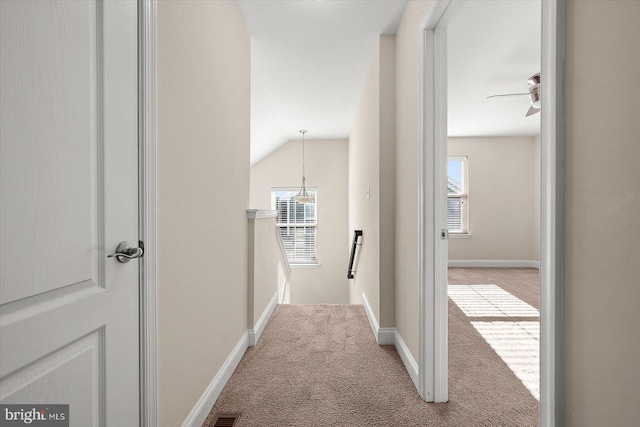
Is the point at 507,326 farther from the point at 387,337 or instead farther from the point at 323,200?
the point at 323,200

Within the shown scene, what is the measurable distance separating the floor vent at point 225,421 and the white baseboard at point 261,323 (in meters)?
0.88

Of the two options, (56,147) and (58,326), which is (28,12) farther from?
(58,326)

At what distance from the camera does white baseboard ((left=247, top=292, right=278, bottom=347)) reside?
2.54 m

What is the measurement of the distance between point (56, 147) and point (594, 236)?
4.00ft

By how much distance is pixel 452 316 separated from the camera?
3332mm

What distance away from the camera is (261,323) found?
9.32ft

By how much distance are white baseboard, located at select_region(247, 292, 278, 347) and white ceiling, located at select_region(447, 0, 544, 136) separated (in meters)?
2.49

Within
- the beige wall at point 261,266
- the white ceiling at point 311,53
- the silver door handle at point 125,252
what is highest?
the white ceiling at point 311,53

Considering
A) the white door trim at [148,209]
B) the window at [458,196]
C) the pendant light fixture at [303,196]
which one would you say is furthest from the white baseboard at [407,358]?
the window at [458,196]

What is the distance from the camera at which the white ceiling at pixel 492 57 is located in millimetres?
2429

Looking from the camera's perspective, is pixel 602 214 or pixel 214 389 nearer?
pixel 602 214

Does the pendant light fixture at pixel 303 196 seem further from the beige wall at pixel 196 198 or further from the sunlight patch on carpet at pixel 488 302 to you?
the beige wall at pixel 196 198

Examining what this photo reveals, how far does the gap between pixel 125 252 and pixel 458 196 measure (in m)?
6.63


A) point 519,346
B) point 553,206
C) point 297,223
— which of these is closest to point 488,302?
point 519,346
